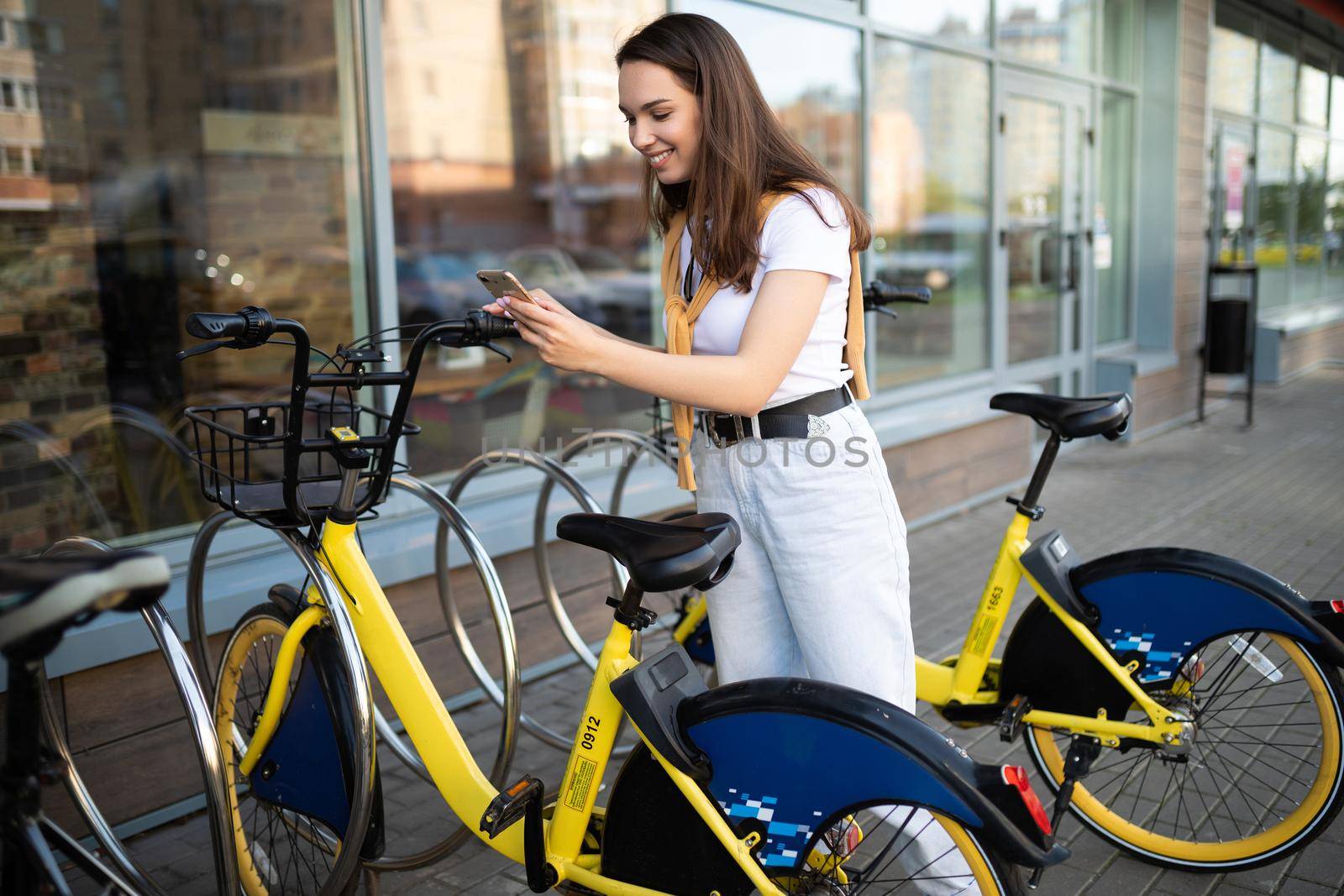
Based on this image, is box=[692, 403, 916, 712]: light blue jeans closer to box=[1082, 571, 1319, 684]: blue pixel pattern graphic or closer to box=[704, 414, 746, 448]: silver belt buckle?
box=[704, 414, 746, 448]: silver belt buckle

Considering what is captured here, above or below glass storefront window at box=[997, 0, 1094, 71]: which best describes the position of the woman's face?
below

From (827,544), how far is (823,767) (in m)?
0.42

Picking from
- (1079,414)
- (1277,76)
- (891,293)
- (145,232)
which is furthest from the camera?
(1277,76)

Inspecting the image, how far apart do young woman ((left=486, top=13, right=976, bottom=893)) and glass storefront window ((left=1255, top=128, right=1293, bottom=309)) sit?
10.8 m

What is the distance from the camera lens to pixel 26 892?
141 centimetres

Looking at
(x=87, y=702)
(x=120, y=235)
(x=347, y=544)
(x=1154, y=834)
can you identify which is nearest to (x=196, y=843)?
(x=87, y=702)

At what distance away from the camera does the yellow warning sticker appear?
203cm

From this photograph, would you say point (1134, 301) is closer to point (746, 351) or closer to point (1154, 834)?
point (1154, 834)

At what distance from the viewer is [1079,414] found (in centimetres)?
269

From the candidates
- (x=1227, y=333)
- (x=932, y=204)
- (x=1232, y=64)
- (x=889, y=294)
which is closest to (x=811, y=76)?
(x=932, y=204)

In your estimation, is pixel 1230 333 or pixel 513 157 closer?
pixel 1230 333

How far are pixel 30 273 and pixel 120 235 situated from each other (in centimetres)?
118

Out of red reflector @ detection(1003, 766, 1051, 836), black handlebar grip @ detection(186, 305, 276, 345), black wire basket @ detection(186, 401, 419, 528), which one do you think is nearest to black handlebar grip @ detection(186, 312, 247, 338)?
black handlebar grip @ detection(186, 305, 276, 345)

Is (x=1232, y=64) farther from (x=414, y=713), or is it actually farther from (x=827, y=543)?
(x=414, y=713)
